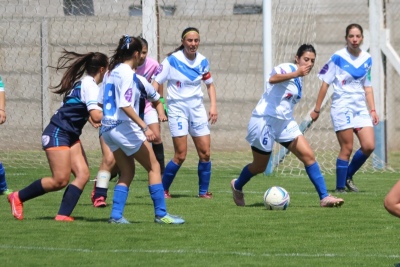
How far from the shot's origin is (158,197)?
8953 millimetres

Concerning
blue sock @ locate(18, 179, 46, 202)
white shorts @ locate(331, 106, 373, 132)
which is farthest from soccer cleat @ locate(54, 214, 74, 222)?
white shorts @ locate(331, 106, 373, 132)

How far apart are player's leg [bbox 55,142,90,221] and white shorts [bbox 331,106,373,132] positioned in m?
3.93

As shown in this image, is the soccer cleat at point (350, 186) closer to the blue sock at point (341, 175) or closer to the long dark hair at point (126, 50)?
the blue sock at point (341, 175)

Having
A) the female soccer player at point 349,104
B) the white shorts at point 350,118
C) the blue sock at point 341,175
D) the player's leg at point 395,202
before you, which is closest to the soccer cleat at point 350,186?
the female soccer player at point 349,104

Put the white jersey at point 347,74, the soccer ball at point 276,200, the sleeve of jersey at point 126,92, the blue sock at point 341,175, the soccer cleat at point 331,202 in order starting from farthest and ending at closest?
the white jersey at point 347,74, the blue sock at point 341,175, the soccer cleat at point 331,202, the soccer ball at point 276,200, the sleeve of jersey at point 126,92

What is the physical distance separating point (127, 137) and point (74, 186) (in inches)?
34.9

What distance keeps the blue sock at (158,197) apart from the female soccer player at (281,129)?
6.29 feet

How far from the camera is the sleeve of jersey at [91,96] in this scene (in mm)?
9180

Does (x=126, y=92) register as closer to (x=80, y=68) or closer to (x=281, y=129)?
(x=80, y=68)

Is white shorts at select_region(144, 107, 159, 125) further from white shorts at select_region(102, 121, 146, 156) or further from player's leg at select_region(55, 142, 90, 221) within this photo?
white shorts at select_region(102, 121, 146, 156)

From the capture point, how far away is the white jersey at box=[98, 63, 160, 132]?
341 inches

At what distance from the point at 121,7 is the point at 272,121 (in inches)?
318

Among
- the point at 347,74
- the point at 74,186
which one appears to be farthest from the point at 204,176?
the point at 74,186

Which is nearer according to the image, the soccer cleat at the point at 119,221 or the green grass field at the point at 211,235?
the green grass field at the point at 211,235
